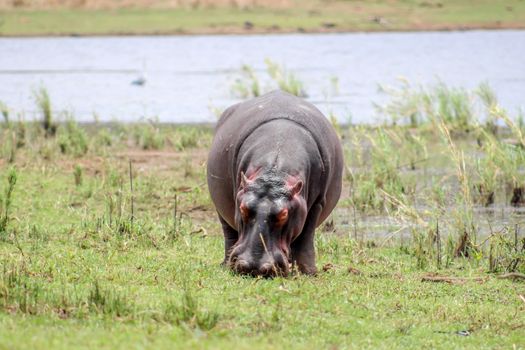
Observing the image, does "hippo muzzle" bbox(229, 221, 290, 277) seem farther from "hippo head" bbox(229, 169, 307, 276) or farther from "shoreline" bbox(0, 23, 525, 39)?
"shoreline" bbox(0, 23, 525, 39)

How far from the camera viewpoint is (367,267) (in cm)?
831

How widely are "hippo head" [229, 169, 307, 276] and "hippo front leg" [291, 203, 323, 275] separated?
0.51 metres

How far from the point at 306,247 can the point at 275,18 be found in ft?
127

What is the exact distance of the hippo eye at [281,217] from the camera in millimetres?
6793

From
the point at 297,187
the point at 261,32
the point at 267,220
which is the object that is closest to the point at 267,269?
the point at 267,220

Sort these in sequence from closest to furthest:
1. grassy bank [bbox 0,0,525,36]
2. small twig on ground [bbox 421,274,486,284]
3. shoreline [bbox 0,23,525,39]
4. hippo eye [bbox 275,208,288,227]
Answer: hippo eye [bbox 275,208,288,227] → small twig on ground [bbox 421,274,486,284] → shoreline [bbox 0,23,525,39] → grassy bank [bbox 0,0,525,36]

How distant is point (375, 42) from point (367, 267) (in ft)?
116

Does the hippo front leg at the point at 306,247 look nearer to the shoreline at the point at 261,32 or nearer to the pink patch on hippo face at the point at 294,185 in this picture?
the pink patch on hippo face at the point at 294,185

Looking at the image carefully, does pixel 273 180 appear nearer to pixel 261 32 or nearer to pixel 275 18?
pixel 261 32

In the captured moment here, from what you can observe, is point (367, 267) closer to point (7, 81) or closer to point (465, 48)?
point (7, 81)

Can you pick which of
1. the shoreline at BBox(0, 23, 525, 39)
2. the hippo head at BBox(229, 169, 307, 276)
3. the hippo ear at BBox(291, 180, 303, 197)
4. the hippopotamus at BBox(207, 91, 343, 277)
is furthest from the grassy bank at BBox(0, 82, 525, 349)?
the shoreline at BBox(0, 23, 525, 39)

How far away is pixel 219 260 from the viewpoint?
27.0 feet

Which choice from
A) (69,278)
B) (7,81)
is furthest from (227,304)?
(7,81)

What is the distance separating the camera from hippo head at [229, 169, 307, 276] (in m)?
6.80
